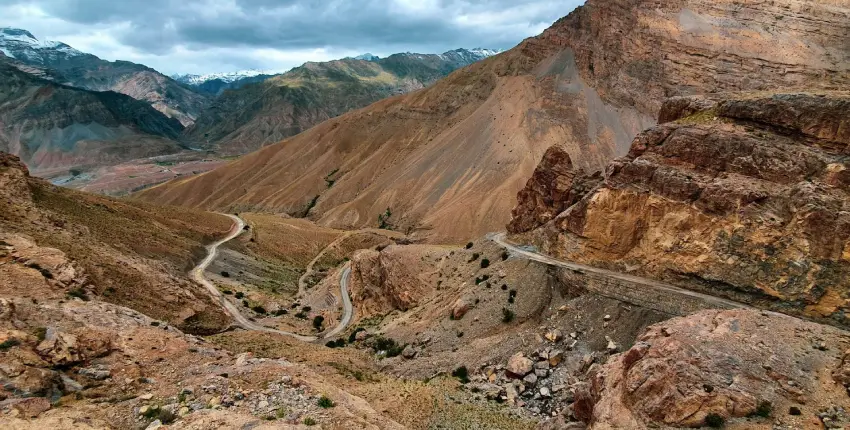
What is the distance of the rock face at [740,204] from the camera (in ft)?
91.0

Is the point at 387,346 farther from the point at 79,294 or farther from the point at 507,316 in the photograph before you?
the point at 79,294

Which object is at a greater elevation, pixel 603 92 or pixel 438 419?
pixel 603 92

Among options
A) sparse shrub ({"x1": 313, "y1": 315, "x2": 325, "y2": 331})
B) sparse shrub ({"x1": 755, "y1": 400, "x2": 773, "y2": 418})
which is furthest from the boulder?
sparse shrub ({"x1": 313, "y1": 315, "x2": 325, "y2": 331})

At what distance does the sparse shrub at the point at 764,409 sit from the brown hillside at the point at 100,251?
33.8 metres

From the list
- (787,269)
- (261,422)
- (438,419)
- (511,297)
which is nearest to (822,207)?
(787,269)

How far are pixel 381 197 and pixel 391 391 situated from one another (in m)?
88.7

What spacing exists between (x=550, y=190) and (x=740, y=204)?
2048cm

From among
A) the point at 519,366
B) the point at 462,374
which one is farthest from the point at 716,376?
the point at 462,374

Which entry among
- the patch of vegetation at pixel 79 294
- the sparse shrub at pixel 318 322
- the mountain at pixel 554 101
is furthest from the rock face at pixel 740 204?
the mountain at pixel 554 101

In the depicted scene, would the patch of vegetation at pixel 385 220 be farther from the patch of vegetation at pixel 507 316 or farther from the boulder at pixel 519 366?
the boulder at pixel 519 366

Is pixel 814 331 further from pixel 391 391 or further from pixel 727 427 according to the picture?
pixel 391 391

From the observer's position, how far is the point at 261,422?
1884cm

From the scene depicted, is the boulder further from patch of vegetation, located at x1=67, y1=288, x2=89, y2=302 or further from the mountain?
the mountain

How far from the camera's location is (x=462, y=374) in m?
31.3
